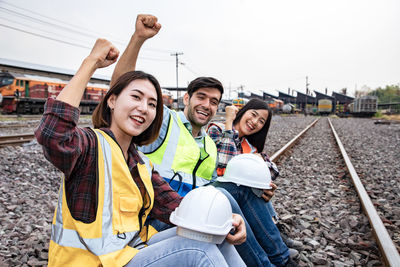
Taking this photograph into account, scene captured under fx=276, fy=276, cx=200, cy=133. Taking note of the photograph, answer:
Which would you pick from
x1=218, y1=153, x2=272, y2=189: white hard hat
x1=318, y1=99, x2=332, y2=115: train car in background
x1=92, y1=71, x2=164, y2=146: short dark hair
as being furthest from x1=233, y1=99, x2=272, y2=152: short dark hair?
x1=318, y1=99, x2=332, y2=115: train car in background

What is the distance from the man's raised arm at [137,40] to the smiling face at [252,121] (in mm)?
1460

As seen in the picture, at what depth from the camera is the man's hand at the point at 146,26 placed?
1.88 m

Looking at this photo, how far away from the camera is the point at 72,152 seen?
110 centimetres

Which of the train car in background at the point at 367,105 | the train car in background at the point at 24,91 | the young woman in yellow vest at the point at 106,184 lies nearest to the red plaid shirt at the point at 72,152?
the young woman in yellow vest at the point at 106,184

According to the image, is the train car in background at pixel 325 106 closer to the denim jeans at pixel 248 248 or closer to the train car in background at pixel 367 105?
the train car in background at pixel 367 105

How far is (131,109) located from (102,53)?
1.03 feet

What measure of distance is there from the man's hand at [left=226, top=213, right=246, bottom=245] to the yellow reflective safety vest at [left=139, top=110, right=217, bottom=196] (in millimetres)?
562

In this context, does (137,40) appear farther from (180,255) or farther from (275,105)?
(275,105)

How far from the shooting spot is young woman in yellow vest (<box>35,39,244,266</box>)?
3.66 feet

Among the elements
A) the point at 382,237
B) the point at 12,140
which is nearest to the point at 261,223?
the point at 382,237

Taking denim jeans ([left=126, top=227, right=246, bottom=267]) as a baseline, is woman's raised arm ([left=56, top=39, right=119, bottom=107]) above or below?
above

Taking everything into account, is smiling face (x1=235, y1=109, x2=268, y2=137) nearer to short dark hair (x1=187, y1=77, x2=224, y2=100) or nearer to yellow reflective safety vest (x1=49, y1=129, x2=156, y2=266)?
short dark hair (x1=187, y1=77, x2=224, y2=100)

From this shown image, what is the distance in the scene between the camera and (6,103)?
1925cm

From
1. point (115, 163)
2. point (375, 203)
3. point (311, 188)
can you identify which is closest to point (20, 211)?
point (115, 163)
